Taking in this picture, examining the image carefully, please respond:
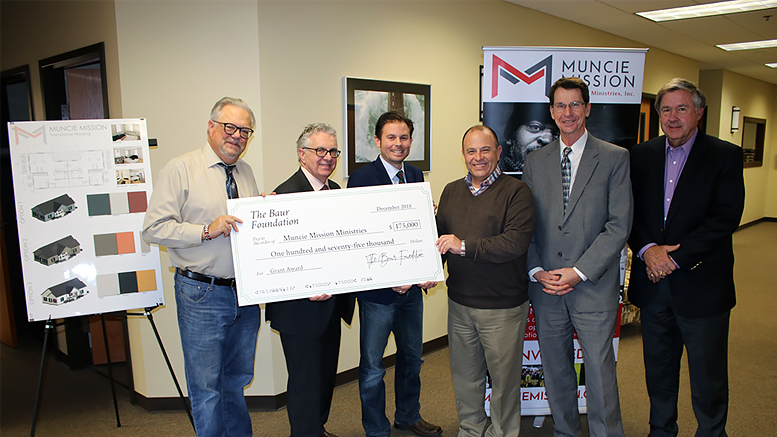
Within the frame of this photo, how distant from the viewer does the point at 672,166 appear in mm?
2371

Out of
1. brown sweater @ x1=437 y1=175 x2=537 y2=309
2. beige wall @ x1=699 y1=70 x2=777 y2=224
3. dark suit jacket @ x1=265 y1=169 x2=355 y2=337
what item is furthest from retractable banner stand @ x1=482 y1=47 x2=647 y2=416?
beige wall @ x1=699 y1=70 x2=777 y2=224

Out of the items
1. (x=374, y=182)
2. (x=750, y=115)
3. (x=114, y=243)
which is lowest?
(x=114, y=243)

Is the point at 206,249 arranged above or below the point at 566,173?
below

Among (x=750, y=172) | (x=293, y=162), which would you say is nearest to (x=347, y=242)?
(x=293, y=162)

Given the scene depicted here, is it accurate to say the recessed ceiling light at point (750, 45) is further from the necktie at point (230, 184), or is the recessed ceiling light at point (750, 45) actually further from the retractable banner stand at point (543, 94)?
the necktie at point (230, 184)

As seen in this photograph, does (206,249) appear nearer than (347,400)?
Yes

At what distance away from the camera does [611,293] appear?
7.60 ft

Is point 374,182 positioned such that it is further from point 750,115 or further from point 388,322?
point 750,115

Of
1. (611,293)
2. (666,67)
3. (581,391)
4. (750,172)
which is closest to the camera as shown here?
(611,293)

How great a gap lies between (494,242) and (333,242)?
746 mm

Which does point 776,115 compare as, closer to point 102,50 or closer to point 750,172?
point 750,172

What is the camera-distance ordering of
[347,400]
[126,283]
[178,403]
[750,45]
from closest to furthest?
[126,283]
[178,403]
[347,400]
[750,45]

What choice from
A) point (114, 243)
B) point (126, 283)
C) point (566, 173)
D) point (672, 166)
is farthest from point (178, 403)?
point (672, 166)

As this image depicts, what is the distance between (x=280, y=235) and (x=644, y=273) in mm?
1858
